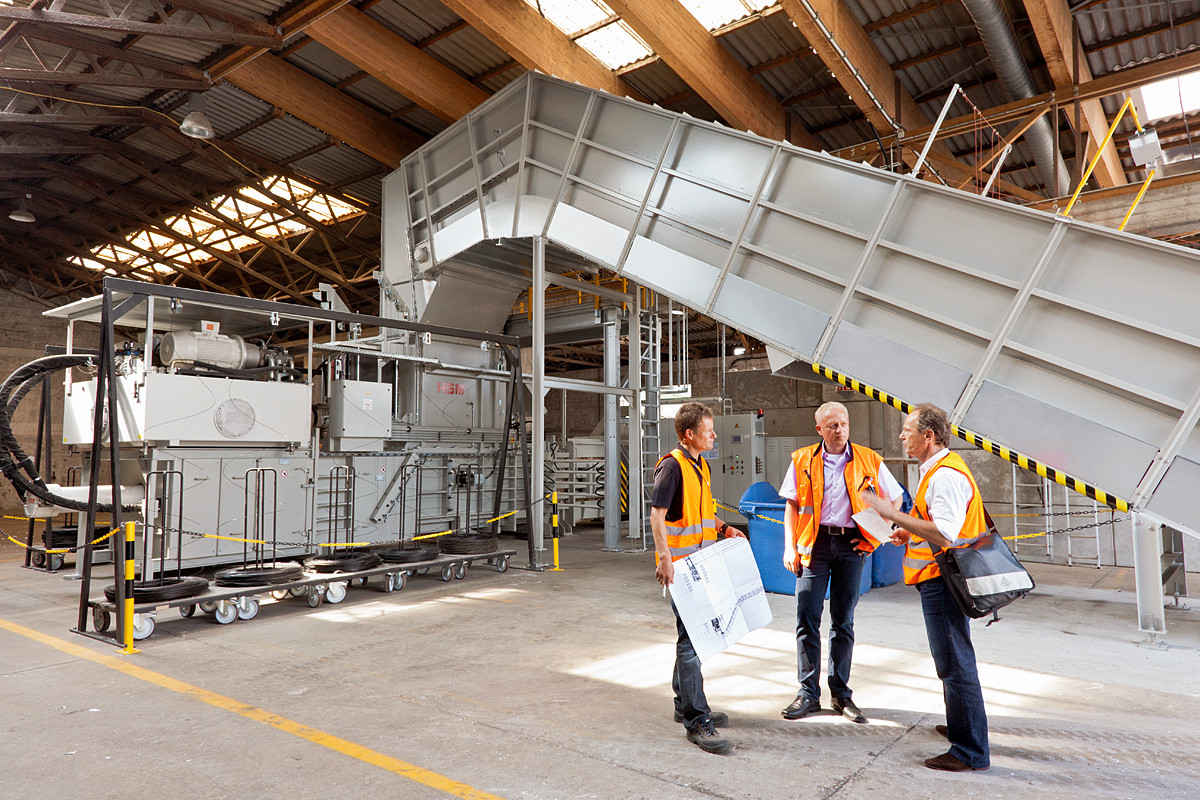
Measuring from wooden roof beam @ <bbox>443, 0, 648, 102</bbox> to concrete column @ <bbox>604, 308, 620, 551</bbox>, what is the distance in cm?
454

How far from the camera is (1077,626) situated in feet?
25.3

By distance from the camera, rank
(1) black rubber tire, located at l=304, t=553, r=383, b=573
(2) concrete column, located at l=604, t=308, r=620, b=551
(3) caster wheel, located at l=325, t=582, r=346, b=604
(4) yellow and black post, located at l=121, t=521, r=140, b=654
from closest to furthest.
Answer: (4) yellow and black post, located at l=121, t=521, r=140, b=654 < (3) caster wheel, located at l=325, t=582, r=346, b=604 < (1) black rubber tire, located at l=304, t=553, r=383, b=573 < (2) concrete column, located at l=604, t=308, r=620, b=551

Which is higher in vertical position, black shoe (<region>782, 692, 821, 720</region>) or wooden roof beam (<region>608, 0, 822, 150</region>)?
wooden roof beam (<region>608, 0, 822, 150</region>)

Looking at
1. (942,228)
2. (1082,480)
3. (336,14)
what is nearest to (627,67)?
(336,14)

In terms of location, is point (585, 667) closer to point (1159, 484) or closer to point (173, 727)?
point (173, 727)

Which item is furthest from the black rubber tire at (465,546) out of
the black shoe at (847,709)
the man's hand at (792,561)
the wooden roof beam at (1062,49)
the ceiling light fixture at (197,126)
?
the wooden roof beam at (1062,49)

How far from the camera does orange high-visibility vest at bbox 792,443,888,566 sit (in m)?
4.68

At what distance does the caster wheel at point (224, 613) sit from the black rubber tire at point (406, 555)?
6.71ft

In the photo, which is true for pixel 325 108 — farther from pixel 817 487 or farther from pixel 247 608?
pixel 817 487

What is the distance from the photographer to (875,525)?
4.17 m

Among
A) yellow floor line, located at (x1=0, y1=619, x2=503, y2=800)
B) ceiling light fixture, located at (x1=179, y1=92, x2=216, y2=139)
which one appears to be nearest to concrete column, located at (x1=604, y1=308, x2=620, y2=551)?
ceiling light fixture, located at (x1=179, y1=92, x2=216, y2=139)

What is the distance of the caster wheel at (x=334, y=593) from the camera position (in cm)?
891

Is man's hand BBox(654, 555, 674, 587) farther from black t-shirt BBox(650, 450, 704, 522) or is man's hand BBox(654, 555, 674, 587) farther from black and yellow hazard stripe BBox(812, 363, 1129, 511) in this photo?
black and yellow hazard stripe BBox(812, 363, 1129, 511)

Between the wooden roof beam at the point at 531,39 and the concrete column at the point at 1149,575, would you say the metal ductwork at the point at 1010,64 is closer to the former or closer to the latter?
the wooden roof beam at the point at 531,39
